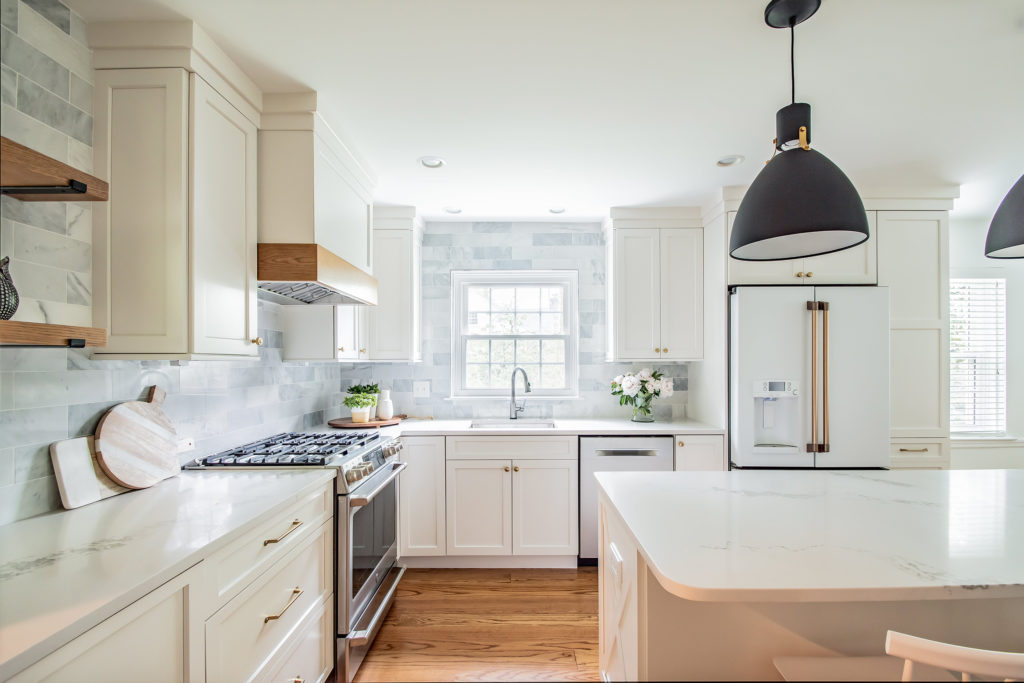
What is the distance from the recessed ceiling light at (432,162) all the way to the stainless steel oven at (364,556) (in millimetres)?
1522

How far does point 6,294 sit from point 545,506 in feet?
8.77

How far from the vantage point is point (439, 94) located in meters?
1.95

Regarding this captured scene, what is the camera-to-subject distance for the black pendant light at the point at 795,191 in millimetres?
1267

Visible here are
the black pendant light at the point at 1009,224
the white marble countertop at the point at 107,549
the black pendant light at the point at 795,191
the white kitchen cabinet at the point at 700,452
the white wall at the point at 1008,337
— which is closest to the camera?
the white marble countertop at the point at 107,549

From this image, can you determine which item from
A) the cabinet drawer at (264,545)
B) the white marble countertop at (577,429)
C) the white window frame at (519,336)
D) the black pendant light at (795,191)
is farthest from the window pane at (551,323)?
the black pendant light at (795,191)

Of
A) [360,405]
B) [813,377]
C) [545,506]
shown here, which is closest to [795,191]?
[813,377]

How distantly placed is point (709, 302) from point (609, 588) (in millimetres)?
2227

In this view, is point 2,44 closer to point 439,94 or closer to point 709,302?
point 439,94

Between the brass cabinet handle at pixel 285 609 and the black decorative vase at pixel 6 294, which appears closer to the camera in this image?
the black decorative vase at pixel 6 294

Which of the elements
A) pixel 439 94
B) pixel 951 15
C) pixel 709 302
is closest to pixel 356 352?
pixel 439 94

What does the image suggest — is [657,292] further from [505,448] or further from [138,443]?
[138,443]

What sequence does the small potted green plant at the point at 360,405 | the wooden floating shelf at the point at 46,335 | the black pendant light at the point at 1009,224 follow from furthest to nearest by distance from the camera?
the small potted green plant at the point at 360,405 < the black pendant light at the point at 1009,224 < the wooden floating shelf at the point at 46,335

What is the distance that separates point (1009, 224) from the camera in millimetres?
1434

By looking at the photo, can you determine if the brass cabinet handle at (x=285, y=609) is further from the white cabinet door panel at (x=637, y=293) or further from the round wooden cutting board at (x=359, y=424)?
the white cabinet door panel at (x=637, y=293)
